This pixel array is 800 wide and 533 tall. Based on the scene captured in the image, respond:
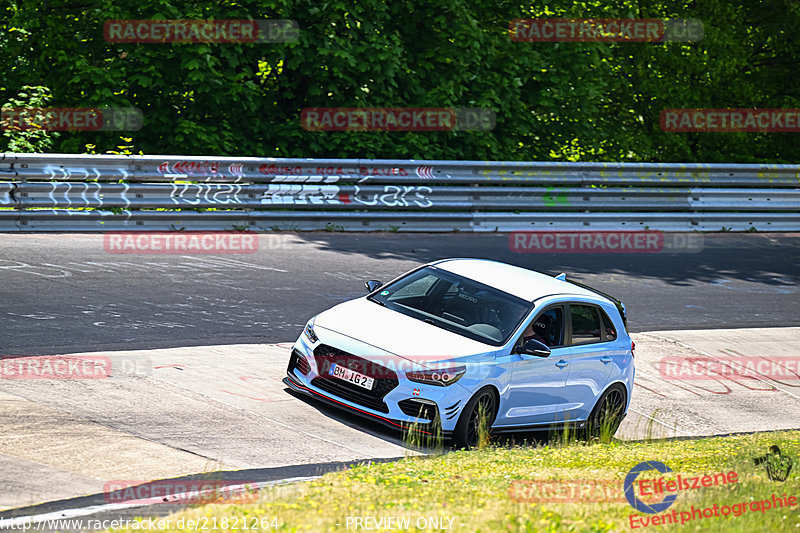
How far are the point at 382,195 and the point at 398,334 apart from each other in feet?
29.6

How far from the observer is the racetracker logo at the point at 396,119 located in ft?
66.9

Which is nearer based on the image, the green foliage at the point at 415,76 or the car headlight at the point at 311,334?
the car headlight at the point at 311,334

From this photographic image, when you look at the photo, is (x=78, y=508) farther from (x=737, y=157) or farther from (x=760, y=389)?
(x=737, y=157)

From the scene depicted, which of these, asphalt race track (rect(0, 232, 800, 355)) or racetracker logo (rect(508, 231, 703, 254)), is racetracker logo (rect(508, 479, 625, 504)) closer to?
asphalt race track (rect(0, 232, 800, 355))

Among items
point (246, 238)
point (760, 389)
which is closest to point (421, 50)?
point (246, 238)

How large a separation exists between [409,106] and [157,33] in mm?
5458

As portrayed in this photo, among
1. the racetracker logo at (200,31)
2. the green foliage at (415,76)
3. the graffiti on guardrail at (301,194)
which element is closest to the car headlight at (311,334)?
the graffiti on guardrail at (301,194)

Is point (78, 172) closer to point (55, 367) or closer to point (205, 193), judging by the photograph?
point (205, 193)

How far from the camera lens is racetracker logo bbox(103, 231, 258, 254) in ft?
50.1

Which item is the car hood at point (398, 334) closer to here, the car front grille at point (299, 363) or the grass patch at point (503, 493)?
the car front grille at point (299, 363)

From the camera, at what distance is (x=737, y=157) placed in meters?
25.2

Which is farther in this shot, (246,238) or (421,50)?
(421,50)

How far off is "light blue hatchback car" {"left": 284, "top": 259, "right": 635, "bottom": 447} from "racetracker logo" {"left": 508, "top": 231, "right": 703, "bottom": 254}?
291 inches

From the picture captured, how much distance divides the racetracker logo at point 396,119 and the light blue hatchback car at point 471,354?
9.79 meters
